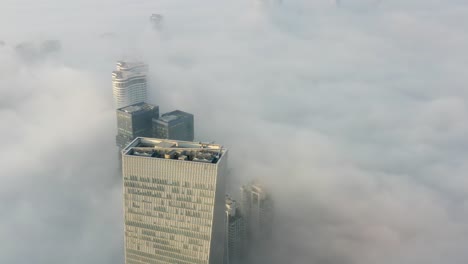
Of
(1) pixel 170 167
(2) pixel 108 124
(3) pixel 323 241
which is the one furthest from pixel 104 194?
(1) pixel 170 167

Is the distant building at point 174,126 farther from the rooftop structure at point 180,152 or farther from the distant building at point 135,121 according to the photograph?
the rooftop structure at point 180,152

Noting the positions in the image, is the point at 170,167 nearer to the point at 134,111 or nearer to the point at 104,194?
the point at 104,194

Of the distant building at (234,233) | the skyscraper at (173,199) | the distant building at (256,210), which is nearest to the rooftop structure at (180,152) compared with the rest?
the skyscraper at (173,199)

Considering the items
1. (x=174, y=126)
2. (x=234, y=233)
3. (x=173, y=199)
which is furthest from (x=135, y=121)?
(x=173, y=199)

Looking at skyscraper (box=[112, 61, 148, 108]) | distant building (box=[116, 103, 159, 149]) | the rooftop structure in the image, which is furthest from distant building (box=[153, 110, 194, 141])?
the rooftop structure

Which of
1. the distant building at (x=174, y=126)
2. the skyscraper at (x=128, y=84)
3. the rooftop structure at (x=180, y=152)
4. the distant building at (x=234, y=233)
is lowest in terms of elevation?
the distant building at (x=234, y=233)

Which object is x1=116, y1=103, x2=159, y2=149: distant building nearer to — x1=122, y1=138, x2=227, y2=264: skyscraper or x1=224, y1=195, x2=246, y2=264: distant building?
x1=224, y1=195, x2=246, y2=264: distant building

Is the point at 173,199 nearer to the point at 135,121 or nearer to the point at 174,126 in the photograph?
the point at 174,126
